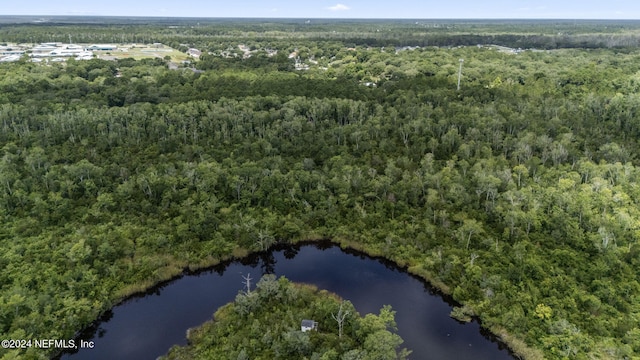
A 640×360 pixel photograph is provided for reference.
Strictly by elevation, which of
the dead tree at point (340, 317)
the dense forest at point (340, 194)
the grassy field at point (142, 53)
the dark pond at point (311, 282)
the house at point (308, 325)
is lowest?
the dark pond at point (311, 282)

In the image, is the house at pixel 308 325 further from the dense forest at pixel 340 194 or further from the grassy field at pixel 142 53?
the grassy field at pixel 142 53

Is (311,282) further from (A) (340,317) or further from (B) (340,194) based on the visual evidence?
(B) (340,194)

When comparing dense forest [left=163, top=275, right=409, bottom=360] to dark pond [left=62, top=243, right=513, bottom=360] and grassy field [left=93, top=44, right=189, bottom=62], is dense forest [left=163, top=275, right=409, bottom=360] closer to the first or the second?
dark pond [left=62, top=243, right=513, bottom=360]

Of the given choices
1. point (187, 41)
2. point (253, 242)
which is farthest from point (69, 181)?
point (187, 41)

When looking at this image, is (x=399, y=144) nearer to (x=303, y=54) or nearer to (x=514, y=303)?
(x=514, y=303)

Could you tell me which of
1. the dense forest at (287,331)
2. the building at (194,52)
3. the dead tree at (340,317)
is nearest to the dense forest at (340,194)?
the dense forest at (287,331)

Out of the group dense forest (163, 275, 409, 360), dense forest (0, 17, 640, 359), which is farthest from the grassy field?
dense forest (163, 275, 409, 360)
